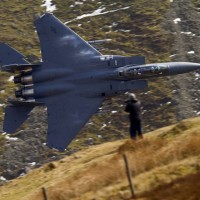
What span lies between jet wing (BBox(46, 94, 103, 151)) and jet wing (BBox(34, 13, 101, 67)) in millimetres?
2329

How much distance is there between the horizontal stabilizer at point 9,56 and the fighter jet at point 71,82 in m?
0.09

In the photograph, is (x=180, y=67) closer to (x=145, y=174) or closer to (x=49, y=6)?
(x=145, y=174)

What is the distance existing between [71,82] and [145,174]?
13.7 metres

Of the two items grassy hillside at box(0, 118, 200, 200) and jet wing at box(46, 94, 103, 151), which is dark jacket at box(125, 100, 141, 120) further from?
jet wing at box(46, 94, 103, 151)

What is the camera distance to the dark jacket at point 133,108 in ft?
97.3

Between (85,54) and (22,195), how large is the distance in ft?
34.5

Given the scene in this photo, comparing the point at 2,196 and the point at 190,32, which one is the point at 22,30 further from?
the point at 2,196

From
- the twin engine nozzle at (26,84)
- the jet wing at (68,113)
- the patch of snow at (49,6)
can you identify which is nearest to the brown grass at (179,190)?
the jet wing at (68,113)

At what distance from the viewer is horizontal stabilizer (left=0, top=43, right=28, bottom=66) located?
124 ft

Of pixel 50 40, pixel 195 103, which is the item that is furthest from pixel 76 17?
pixel 50 40

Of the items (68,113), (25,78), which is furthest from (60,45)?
(68,113)

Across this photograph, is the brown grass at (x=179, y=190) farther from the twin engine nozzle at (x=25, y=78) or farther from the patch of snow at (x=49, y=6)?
the patch of snow at (x=49, y=6)

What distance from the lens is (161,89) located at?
113m

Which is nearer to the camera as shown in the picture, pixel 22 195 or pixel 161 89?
pixel 22 195
